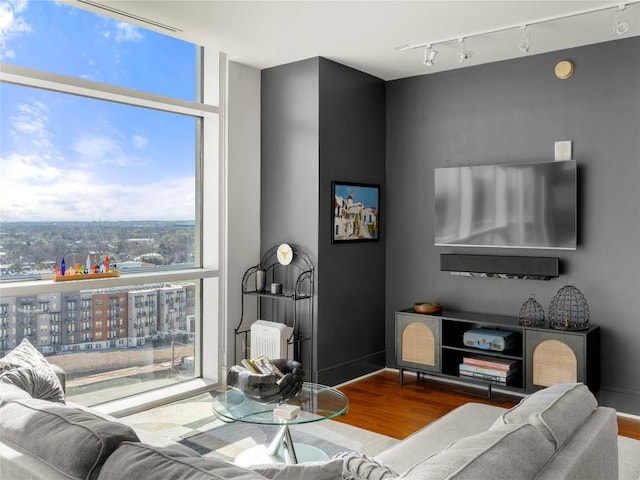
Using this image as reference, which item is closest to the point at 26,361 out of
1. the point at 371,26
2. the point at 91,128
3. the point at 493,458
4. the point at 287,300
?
the point at 91,128

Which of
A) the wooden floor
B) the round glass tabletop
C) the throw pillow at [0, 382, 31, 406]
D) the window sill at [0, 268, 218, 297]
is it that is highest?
the window sill at [0, 268, 218, 297]

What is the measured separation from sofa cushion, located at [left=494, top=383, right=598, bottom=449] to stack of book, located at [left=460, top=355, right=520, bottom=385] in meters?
2.28

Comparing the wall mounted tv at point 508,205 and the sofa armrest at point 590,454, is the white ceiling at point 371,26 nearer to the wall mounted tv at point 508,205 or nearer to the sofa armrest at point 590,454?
the wall mounted tv at point 508,205

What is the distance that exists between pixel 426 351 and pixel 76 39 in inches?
138

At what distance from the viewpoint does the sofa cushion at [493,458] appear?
1.33 m

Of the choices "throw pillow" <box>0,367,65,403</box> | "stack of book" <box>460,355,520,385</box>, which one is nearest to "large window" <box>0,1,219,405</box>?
"throw pillow" <box>0,367,65,403</box>

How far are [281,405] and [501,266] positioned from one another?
244 cm

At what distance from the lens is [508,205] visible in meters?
4.50

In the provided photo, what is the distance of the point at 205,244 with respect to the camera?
4.75 meters

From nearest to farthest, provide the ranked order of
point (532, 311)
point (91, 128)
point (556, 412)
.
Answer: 1. point (556, 412)
2. point (91, 128)
3. point (532, 311)

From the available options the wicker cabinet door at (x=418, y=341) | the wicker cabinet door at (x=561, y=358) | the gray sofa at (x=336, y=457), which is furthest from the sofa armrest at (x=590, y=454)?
the wicker cabinet door at (x=418, y=341)

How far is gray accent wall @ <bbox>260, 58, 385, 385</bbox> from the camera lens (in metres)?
4.61

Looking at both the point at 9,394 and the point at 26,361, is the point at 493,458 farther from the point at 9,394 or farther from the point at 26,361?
the point at 26,361

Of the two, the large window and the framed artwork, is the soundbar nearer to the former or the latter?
the framed artwork
